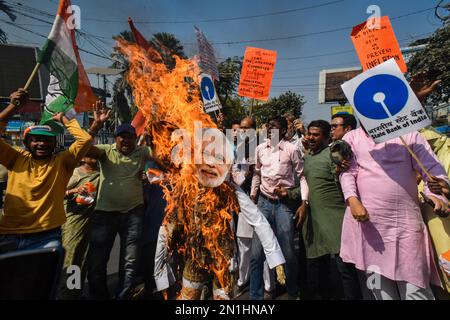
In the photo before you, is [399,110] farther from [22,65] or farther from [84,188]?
[22,65]

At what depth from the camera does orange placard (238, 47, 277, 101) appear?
6172 millimetres

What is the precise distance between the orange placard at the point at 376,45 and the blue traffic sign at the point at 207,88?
2415mm

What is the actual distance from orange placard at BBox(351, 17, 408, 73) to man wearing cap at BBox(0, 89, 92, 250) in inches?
141

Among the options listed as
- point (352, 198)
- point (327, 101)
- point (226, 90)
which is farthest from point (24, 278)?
point (327, 101)

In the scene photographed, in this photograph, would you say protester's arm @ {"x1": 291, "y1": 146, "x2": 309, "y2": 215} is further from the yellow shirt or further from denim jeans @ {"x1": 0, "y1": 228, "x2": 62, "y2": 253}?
denim jeans @ {"x1": 0, "y1": 228, "x2": 62, "y2": 253}

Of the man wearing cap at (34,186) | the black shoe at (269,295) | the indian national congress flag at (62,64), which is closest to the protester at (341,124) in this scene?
the black shoe at (269,295)

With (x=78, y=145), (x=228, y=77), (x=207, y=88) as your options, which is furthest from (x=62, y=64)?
(x=228, y=77)

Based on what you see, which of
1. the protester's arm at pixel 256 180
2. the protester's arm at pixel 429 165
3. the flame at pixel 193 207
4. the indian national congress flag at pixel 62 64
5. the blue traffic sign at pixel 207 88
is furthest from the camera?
the blue traffic sign at pixel 207 88

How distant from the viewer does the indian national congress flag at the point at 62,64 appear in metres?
3.49

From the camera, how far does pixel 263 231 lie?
275 centimetres

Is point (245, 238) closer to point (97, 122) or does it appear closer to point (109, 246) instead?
point (109, 246)

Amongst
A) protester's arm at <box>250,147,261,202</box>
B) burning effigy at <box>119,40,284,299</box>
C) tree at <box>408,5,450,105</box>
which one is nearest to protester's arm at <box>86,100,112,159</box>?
burning effigy at <box>119,40,284,299</box>

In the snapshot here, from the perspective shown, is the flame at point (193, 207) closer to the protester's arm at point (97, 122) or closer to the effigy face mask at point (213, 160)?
the effigy face mask at point (213, 160)

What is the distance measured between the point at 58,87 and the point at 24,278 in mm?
2717
